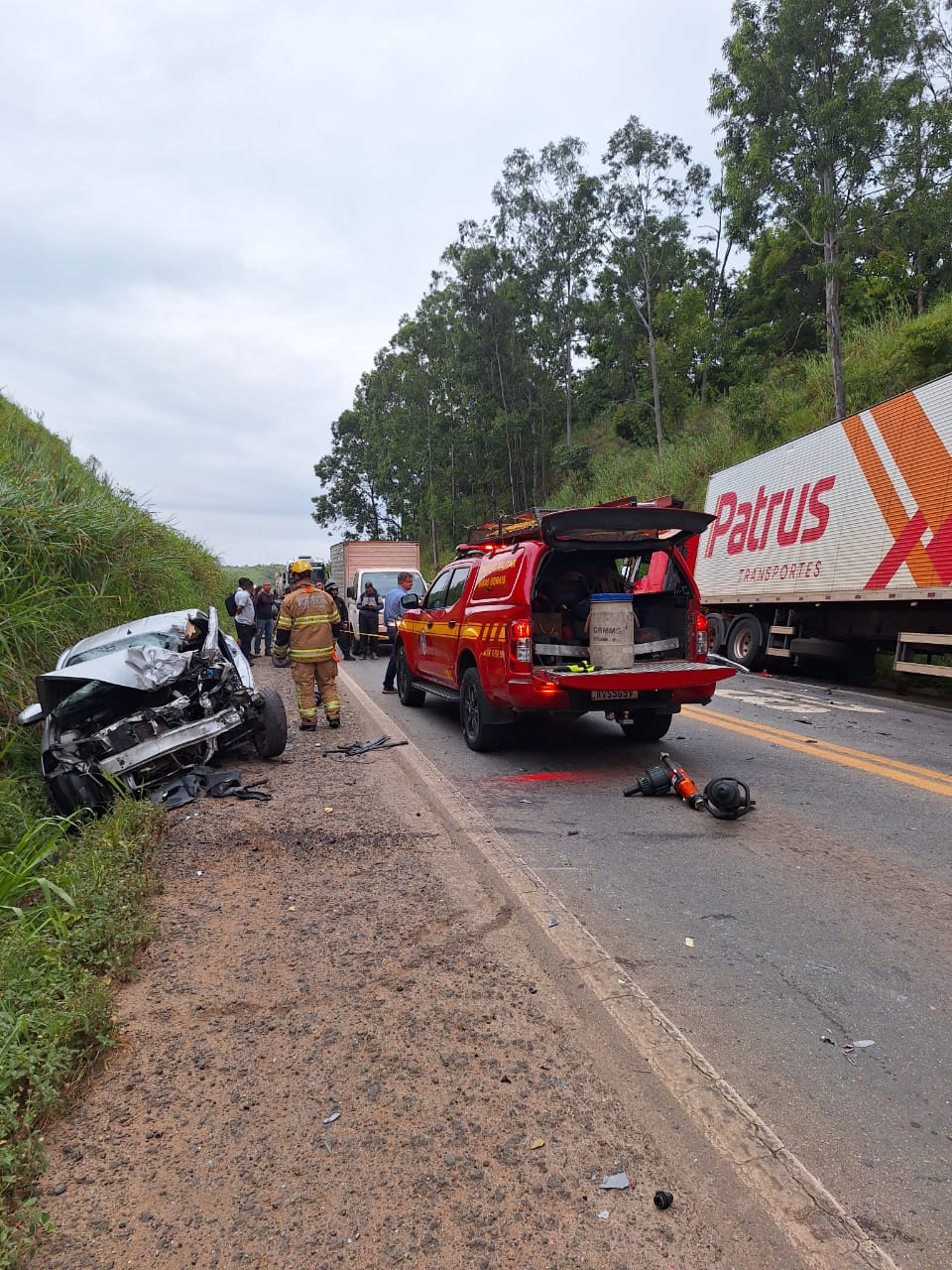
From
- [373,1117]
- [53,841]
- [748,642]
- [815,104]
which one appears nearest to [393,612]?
[748,642]

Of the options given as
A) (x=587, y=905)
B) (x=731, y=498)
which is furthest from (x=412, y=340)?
(x=587, y=905)

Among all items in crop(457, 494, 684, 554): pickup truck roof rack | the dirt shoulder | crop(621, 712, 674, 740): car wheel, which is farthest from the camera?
crop(621, 712, 674, 740): car wheel

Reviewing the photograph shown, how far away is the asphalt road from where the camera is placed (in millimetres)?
2369

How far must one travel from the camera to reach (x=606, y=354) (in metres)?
39.2

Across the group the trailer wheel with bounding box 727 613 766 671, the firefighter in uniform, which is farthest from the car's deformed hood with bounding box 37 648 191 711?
the trailer wheel with bounding box 727 613 766 671

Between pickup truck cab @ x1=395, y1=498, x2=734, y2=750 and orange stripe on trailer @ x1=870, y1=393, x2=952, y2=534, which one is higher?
orange stripe on trailer @ x1=870, y1=393, x2=952, y2=534

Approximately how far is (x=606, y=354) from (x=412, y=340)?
1717cm

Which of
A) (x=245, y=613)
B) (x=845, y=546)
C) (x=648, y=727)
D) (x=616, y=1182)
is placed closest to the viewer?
(x=616, y=1182)

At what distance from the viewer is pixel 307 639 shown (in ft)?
28.3

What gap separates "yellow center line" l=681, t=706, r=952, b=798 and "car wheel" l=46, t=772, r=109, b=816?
6017 millimetres

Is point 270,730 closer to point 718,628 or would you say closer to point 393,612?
point 393,612

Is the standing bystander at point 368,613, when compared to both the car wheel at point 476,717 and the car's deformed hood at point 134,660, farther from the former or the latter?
the car's deformed hood at point 134,660

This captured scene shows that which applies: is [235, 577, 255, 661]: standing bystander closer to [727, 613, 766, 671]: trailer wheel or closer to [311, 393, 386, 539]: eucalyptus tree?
[727, 613, 766, 671]: trailer wheel

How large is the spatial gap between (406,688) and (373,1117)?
8.35 m
